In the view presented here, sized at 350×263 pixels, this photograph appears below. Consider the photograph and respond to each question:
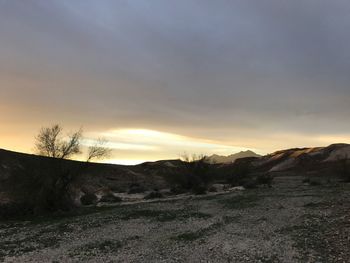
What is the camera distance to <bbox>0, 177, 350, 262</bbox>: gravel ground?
698 inches

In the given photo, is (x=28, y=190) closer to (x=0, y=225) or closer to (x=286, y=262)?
(x=0, y=225)

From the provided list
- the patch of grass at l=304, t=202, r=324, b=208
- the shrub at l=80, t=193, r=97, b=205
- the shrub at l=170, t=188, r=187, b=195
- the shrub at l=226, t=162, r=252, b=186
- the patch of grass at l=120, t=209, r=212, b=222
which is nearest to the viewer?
the patch of grass at l=120, t=209, r=212, b=222

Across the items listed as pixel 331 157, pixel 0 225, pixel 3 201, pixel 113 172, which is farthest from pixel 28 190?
pixel 331 157

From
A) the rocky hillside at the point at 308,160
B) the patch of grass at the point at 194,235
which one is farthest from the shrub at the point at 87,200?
the rocky hillside at the point at 308,160

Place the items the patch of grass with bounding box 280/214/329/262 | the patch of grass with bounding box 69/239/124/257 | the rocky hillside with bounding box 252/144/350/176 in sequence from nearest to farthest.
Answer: the patch of grass with bounding box 280/214/329/262, the patch of grass with bounding box 69/239/124/257, the rocky hillside with bounding box 252/144/350/176

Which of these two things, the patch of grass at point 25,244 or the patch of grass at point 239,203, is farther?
the patch of grass at point 239,203

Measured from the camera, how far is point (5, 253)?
20.1 m

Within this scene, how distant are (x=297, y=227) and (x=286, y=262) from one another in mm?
6949

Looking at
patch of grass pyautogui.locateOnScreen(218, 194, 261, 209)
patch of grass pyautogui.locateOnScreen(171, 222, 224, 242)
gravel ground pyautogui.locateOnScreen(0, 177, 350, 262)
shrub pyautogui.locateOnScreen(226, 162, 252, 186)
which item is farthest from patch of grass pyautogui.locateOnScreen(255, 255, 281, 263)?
shrub pyautogui.locateOnScreen(226, 162, 252, 186)

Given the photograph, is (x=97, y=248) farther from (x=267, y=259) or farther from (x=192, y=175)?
(x=192, y=175)

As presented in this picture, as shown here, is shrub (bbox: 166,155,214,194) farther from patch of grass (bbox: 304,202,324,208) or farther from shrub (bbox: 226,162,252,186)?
patch of grass (bbox: 304,202,324,208)

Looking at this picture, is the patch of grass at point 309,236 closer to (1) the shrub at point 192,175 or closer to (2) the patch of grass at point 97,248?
(2) the patch of grass at point 97,248

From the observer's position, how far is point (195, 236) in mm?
21625

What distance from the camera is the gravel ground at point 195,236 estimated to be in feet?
58.2
